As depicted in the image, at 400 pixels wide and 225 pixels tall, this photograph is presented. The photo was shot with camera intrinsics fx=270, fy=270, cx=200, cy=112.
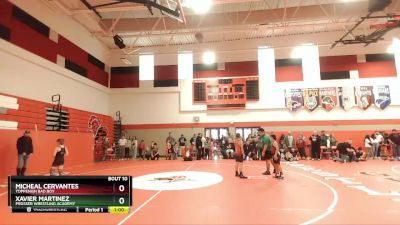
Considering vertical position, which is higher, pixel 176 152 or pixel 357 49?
pixel 357 49

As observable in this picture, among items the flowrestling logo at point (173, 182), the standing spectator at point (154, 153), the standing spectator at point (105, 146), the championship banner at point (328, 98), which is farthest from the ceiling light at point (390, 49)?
the standing spectator at point (105, 146)

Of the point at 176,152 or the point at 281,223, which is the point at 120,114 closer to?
the point at 176,152

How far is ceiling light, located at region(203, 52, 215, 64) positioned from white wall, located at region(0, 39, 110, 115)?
24.0ft

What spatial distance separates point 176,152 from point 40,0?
10726 millimetres

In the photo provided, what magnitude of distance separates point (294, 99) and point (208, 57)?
6366 millimetres

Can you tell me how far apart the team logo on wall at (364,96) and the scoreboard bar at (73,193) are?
17.7 m

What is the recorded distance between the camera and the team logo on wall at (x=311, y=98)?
56.5 ft

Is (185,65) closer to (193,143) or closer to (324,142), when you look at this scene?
(193,143)

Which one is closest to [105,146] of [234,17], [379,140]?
Result: [234,17]

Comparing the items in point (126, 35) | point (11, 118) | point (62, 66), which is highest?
point (126, 35)

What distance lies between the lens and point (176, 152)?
17234mm

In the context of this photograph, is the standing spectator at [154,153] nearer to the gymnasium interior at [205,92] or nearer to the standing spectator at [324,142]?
the gymnasium interior at [205,92]

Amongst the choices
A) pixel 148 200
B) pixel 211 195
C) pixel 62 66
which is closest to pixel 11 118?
pixel 62 66

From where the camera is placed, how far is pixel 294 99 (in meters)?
17.5
